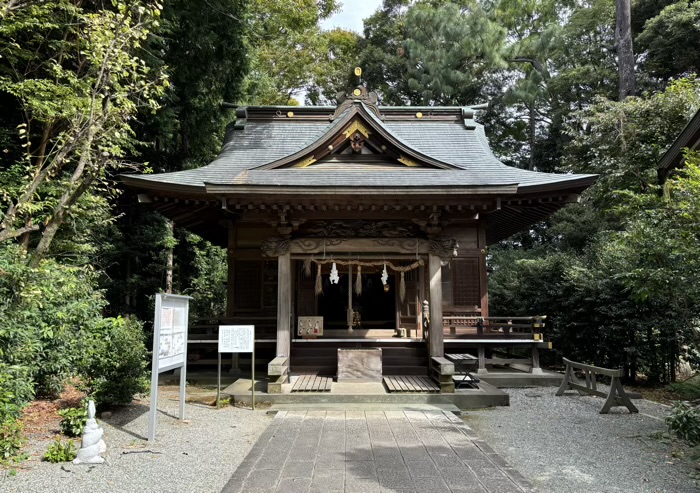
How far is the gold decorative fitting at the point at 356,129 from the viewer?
9.85m

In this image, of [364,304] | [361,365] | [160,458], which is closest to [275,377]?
[361,365]

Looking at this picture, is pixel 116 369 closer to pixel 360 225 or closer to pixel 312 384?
pixel 312 384

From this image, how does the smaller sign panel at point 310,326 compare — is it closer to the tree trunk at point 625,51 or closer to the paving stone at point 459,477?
the paving stone at point 459,477

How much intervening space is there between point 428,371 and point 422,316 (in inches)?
63.9

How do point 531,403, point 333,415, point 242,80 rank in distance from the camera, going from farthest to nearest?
point 242,80, point 531,403, point 333,415

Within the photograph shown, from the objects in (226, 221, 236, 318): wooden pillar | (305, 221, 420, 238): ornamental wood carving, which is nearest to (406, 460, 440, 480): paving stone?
(305, 221, 420, 238): ornamental wood carving

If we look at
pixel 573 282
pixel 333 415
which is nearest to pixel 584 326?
pixel 573 282

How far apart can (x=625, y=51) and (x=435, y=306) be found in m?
17.5

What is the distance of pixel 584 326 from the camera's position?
38.3 feet

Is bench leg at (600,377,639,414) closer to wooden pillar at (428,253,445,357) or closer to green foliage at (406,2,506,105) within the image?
wooden pillar at (428,253,445,357)

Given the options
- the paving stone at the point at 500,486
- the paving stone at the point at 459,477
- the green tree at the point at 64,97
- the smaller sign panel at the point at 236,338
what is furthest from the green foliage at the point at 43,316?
the paving stone at the point at 500,486

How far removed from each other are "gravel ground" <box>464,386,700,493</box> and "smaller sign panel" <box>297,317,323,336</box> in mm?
4181

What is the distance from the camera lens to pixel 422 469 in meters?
4.56

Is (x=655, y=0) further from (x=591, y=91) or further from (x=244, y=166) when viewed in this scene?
(x=244, y=166)
